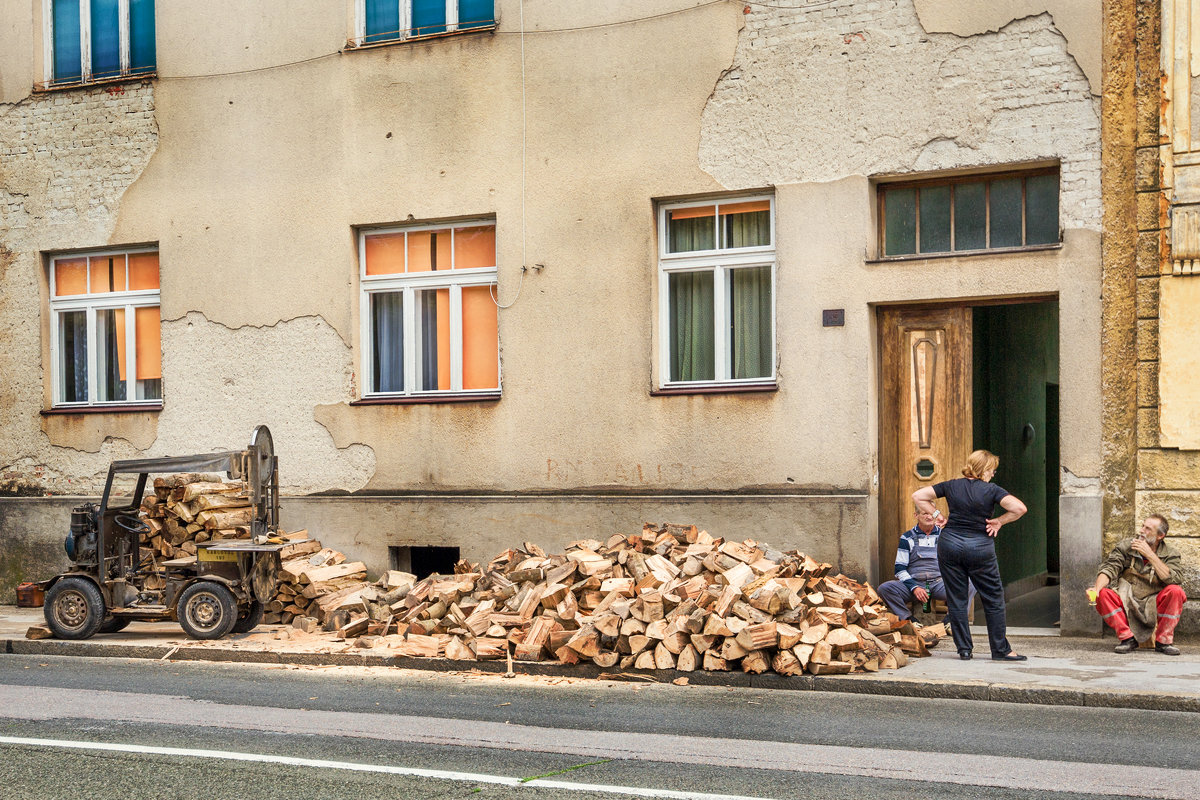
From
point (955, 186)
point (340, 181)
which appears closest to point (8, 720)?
point (340, 181)

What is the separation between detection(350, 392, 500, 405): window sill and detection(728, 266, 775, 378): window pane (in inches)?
103

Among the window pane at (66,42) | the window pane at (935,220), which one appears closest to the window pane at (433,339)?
the window pane at (935,220)

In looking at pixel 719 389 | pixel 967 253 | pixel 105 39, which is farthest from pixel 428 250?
pixel 967 253

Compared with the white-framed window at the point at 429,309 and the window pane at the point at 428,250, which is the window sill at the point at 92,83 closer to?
the white-framed window at the point at 429,309

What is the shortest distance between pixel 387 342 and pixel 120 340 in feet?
11.8

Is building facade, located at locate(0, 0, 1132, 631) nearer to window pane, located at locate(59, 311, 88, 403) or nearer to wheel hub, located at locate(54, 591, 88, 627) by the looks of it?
window pane, located at locate(59, 311, 88, 403)

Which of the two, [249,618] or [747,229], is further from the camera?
[747,229]

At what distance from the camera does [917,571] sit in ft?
36.2

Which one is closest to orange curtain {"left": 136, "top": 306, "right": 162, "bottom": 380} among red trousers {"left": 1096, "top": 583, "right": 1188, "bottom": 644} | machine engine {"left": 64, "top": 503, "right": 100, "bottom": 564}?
machine engine {"left": 64, "top": 503, "right": 100, "bottom": 564}

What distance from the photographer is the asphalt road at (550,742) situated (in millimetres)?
6250

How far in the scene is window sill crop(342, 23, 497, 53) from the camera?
13336mm

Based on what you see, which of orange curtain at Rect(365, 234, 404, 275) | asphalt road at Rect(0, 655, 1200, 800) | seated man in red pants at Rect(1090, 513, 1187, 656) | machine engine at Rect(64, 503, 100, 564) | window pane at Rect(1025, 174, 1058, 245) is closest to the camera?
asphalt road at Rect(0, 655, 1200, 800)

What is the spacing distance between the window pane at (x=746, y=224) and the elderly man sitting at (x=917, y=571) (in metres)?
3.25

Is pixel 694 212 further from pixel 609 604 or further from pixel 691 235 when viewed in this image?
pixel 609 604
